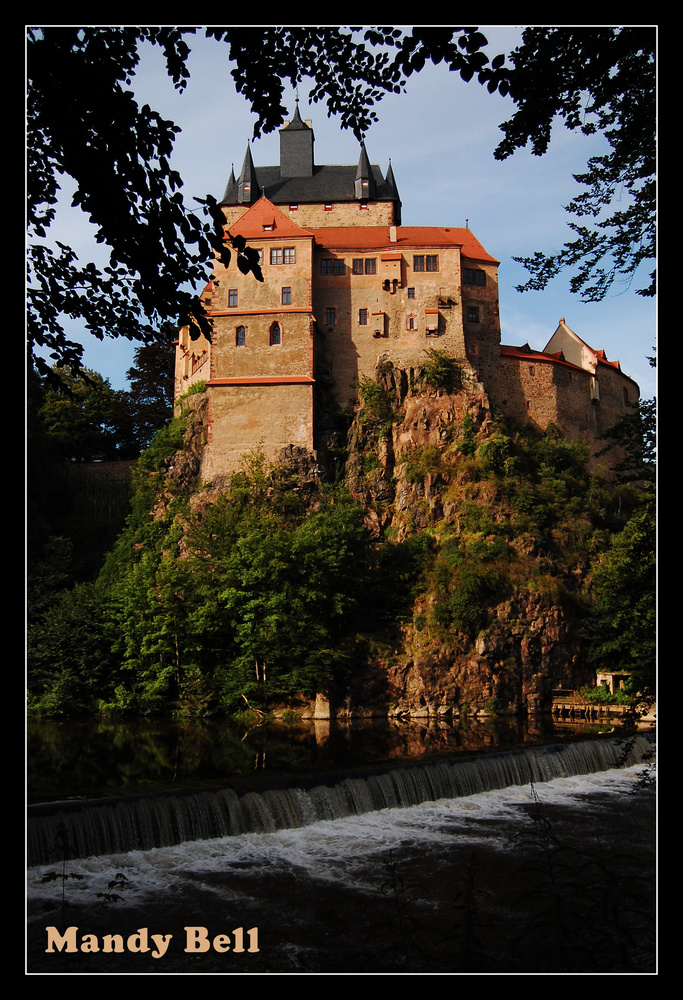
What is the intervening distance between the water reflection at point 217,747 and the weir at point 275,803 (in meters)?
0.93

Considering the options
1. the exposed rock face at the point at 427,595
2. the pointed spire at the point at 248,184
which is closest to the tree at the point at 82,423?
the exposed rock face at the point at 427,595

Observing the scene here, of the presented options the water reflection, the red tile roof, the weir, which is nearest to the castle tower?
the red tile roof

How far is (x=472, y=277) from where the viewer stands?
44156 mm

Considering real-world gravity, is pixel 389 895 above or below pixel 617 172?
below

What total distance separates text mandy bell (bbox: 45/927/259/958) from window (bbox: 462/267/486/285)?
132 ft

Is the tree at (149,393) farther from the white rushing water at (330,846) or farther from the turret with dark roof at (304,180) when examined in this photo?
the white rushing water at (330,846)

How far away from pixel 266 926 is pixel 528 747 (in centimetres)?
1016

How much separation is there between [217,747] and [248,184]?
3664 cm

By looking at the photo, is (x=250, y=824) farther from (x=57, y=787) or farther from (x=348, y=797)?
(x=57, y=787)

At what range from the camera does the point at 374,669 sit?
30.0m

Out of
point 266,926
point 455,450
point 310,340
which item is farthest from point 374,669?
point 266,926

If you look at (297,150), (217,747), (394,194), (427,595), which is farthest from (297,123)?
(217,747)

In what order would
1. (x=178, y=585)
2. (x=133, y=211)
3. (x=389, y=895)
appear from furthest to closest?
(x=178, y=585) → (x=389, y=895) → (x=133, y=211)

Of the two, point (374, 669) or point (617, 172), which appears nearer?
point (617, 172)
